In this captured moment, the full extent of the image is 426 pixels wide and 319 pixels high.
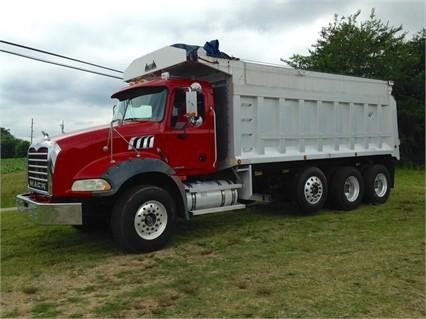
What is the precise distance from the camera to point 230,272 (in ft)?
18.4

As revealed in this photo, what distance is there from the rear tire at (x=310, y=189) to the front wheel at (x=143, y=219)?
11.0 feet

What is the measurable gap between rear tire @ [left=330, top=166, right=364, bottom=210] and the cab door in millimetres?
3321

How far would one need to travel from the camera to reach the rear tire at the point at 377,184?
1101 centimetres

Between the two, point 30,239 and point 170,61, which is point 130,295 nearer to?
point 30,239

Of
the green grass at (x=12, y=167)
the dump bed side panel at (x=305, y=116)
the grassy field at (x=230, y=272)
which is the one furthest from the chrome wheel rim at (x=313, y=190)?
the green grass at (x=12, y=167)

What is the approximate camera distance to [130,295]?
4891mm

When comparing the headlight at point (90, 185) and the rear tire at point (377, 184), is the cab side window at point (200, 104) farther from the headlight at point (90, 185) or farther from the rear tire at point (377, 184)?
the rear tire at point (377, 184)

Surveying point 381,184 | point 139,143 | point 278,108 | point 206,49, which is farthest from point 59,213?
point 381,184

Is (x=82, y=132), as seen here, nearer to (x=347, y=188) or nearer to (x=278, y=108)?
(x=278, y=108)

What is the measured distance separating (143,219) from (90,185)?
0.92m

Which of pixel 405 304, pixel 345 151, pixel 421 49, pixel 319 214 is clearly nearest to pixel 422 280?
pixel 405 304

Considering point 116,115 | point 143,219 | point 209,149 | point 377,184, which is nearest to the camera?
point 143,219

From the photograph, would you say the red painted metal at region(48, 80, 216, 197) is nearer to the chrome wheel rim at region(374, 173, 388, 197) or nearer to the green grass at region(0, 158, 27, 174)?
the chrome wheel rim at region(374, 173, 388, 197)

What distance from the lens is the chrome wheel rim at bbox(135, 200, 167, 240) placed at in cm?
670
